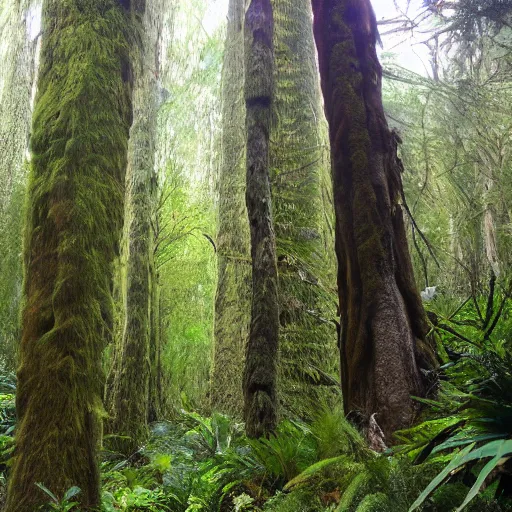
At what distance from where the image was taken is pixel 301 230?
5656 mm

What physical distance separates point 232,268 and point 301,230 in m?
1.41

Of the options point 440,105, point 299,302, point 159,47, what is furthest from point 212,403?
point 159,47

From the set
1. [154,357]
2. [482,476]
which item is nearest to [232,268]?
[154,357]

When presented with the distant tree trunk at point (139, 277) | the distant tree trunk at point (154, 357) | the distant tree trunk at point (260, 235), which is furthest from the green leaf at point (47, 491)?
the distant tree trunk at point (154, 357)

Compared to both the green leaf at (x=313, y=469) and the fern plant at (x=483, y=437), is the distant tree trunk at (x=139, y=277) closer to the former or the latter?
the green leaf at (x=313, y=469)

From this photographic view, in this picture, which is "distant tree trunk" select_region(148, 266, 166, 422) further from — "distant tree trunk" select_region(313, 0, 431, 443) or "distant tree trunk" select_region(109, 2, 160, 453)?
"distant tree trunk" select_region(313, 0, 431, 443)

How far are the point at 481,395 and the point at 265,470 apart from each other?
170 cm

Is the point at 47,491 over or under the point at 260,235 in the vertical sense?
under

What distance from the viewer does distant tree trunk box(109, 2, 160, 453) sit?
668 cm

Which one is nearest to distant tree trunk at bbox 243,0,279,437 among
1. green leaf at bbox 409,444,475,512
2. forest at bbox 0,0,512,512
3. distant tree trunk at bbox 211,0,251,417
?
forest at bbox 0,0,512,512

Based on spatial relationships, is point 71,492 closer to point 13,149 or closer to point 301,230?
point 301,230

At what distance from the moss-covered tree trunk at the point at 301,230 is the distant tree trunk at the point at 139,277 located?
1838 mm

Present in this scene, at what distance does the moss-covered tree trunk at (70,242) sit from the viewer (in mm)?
2812

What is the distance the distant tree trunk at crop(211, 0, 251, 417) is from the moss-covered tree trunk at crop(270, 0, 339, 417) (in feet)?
2.28
